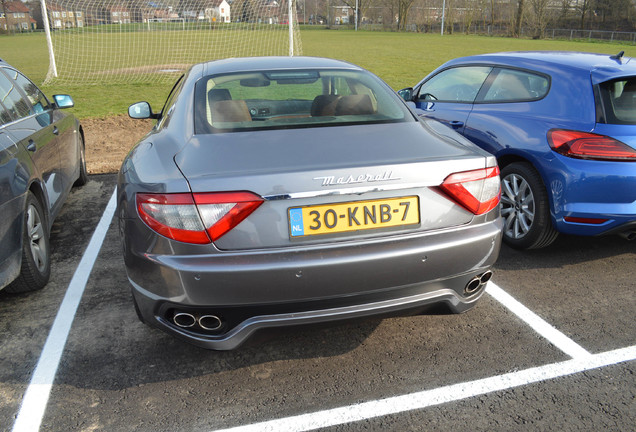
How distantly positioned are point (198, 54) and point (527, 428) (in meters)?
24.9

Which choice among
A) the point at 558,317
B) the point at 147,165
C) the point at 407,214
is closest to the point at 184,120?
the point at 147,165

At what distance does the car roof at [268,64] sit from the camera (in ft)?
11.7

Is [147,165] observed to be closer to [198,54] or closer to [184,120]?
[184,120]

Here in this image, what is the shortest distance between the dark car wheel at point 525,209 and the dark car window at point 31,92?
4031 millimetres

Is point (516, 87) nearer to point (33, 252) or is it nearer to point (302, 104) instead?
point (302, 104)

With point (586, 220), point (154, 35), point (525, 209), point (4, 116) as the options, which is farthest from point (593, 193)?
point (154, 35)

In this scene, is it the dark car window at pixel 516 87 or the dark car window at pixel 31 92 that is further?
the dark car window at pixel 31 92

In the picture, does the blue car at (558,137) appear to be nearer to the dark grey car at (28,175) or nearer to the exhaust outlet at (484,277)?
the exhaust outlet at (484,277)

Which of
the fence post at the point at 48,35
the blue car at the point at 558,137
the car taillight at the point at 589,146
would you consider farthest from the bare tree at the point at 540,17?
the car taillight at the point at 589,146

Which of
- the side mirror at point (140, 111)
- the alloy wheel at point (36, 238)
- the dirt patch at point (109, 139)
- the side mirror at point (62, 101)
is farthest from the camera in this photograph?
the dirt patch at point (109, 139)

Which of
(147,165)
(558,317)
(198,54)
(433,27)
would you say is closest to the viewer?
(147,165)

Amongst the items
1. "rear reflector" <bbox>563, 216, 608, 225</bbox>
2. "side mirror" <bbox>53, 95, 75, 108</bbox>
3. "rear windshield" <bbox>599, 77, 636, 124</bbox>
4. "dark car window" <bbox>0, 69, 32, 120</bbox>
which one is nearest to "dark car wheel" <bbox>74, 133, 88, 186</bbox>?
"side mirror" <bbox>53, 95, 75, 108</bbox>

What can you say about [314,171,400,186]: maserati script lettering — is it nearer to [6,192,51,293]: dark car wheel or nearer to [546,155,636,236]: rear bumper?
[546,155,636,236]: rear bumper

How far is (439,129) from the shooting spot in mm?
3078
